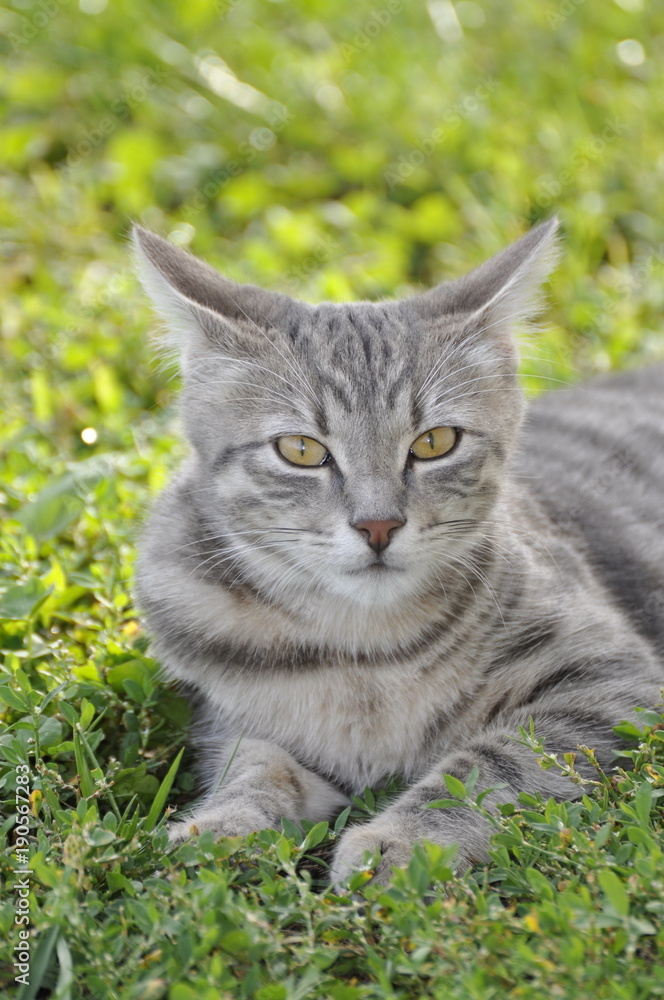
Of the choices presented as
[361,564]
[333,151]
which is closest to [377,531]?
[361,564]

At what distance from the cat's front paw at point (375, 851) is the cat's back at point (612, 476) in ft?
3.08

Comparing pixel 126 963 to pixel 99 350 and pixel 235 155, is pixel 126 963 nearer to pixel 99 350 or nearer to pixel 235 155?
pixel 99 350

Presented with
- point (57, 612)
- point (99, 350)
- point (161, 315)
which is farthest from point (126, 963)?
point (99, 350)

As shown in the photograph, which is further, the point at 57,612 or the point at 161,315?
the point at 57,612

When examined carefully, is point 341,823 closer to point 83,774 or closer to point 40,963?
point 83,774

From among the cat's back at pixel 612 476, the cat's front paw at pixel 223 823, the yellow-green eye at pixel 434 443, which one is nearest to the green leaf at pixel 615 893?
the cat's front paw at pixel 223 823

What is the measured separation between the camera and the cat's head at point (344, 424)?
6.52 feet

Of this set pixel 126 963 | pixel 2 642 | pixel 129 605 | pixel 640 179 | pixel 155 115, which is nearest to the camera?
pixel 126 963

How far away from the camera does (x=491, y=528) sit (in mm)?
2229

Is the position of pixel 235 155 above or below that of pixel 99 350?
above

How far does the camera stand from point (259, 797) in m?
1.98

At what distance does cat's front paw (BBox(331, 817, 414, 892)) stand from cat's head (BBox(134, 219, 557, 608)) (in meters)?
0.47

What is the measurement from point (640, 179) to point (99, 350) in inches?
116

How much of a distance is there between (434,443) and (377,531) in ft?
0.95
